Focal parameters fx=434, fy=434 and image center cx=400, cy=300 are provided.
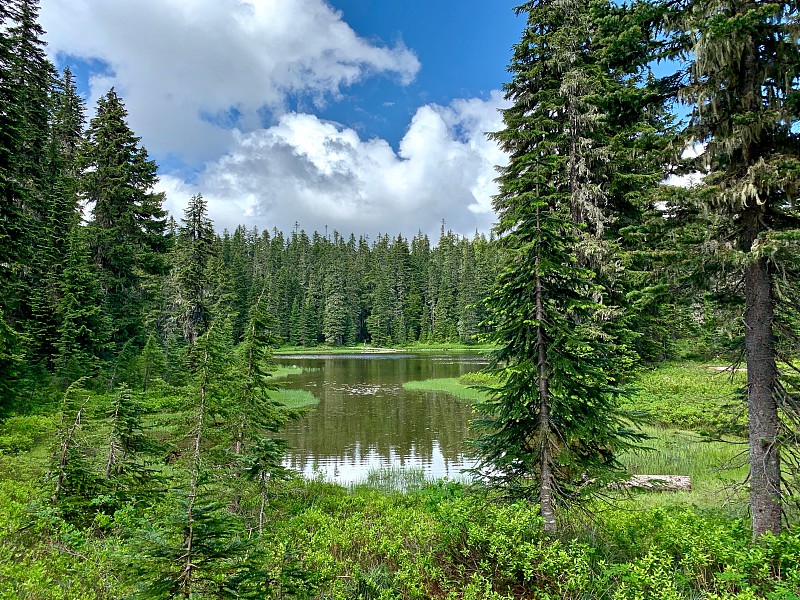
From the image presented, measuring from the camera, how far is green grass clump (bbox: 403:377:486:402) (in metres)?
26.6

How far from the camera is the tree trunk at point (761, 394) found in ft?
19.7

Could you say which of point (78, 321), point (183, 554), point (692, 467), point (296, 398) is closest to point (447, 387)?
point (296, 398)

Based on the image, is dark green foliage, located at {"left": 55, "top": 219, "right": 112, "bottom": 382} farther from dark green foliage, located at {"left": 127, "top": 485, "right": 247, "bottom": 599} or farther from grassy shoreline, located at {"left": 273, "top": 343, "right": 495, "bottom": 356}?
grassy shoreline, located at {"left": 273, "top": 343, "right": 495, "bottom": 356}

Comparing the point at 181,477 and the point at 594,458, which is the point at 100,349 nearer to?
the point at 181,477

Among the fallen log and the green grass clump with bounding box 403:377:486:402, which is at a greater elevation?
the fallen log

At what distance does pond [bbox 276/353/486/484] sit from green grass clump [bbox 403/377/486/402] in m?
0.74

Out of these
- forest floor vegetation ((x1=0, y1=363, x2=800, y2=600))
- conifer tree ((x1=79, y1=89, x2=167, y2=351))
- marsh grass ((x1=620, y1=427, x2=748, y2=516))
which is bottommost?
marsh grass ((x1=620, y1=427, x2=748, y2=516))

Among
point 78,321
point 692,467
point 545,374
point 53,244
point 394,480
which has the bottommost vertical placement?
point 394,480

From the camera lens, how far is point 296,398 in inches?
1007

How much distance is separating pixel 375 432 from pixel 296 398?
28.3 feet

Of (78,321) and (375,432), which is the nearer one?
(375,432)

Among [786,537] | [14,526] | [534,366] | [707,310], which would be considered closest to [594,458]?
[534,366]

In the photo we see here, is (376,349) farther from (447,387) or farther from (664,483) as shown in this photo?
(664,483)

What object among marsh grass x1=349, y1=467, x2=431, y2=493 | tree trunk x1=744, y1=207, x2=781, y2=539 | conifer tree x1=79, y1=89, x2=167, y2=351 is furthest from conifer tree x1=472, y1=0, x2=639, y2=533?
conifer tree x1=79, y1=89, x2=167, y2=351
